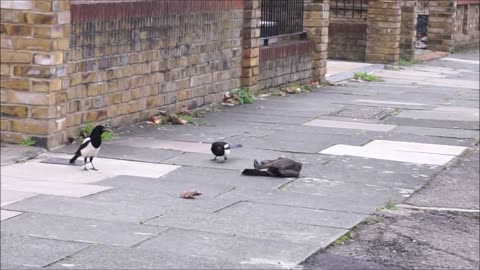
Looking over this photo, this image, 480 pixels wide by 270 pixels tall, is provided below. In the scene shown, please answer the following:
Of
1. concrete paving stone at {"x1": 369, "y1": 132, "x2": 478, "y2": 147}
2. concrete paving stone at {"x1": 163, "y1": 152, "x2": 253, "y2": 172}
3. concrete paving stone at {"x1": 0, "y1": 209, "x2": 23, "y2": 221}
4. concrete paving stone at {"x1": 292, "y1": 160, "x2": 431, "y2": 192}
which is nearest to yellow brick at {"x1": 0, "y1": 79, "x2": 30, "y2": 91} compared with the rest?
concrete paving stone at {"x1": 163, "y1": 152, "x2": 253, "y2": 172}

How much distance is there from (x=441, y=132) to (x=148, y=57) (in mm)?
4090

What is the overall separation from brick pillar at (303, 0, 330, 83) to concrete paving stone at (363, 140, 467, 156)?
703cm

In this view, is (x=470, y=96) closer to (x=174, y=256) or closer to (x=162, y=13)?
(x=162, y=13)

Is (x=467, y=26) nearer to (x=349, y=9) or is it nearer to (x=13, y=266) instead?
(x=349, y=9)

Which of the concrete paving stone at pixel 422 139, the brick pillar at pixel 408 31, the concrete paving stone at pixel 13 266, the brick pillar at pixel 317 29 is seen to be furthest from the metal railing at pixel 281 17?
the concrete paving stone at pixel 13 266

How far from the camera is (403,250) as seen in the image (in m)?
7.84

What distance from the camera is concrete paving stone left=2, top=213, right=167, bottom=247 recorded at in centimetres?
750

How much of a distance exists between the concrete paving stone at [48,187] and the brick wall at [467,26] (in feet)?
78.9

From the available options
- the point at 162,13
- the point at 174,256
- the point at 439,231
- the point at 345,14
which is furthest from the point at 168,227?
the point at 345,14

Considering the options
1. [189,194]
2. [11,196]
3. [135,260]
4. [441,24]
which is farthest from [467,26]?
[135,260]

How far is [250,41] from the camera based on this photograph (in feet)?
54.7

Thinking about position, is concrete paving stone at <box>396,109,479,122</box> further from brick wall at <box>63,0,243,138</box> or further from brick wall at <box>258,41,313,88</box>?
brick wall at <box>63,0,243,138</box>

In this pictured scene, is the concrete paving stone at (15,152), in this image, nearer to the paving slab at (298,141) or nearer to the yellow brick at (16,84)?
the yellow brick at (16,84)

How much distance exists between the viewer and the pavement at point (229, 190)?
7.29m
